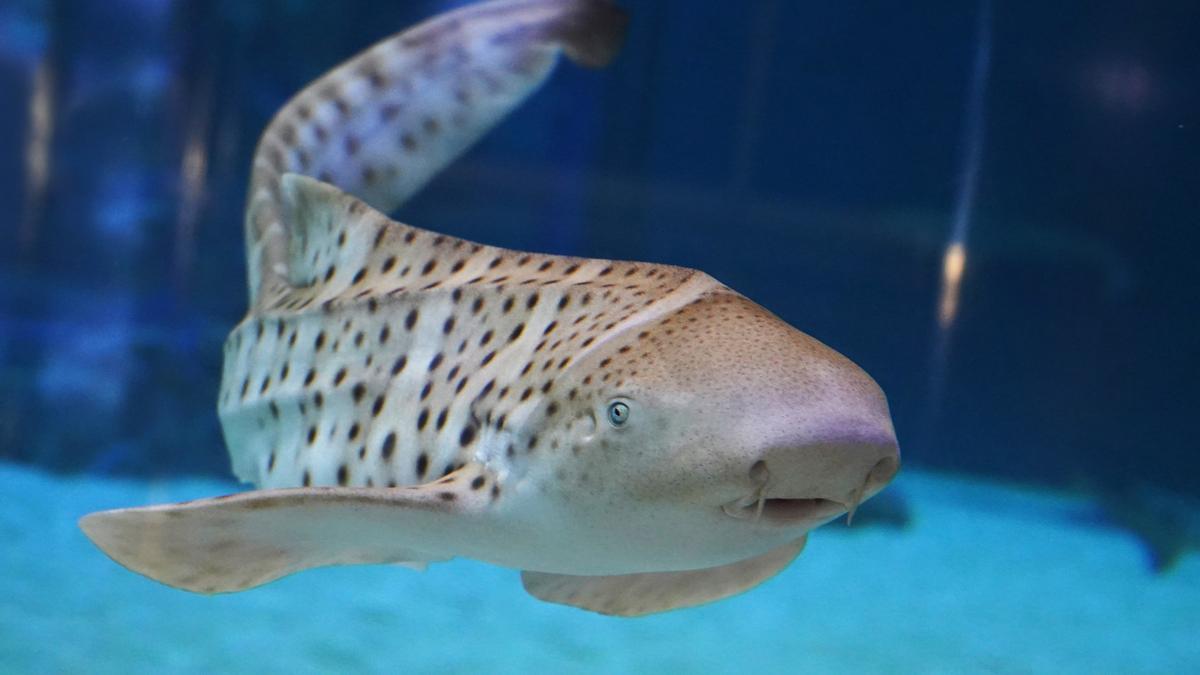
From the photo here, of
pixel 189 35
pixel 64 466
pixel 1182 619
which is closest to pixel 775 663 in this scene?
pixel 1182 619

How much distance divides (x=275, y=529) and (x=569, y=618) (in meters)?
2.99

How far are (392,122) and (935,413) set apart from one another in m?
→ 5.42

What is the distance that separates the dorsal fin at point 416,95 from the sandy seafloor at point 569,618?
1.62 metres

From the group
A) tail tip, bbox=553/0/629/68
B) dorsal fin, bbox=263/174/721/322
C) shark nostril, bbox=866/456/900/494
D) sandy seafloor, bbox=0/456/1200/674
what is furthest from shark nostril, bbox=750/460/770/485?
sandy seafloor, bbox=0/456/1200/674

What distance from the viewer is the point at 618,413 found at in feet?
4.10

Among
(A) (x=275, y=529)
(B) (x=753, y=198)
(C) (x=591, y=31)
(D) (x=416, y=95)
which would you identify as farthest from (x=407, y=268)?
(B) (x=753, y=198)

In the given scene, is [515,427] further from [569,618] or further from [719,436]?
[569,618]

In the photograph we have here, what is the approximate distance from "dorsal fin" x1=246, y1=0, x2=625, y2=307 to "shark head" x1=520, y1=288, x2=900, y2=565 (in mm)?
1469

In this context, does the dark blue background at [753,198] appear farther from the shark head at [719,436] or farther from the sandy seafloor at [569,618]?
the shark head at [719,436]

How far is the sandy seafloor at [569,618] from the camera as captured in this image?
3430 millimetres

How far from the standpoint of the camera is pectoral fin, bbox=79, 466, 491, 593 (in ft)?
4.44

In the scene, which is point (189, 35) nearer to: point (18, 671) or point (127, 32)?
point (127, 32)

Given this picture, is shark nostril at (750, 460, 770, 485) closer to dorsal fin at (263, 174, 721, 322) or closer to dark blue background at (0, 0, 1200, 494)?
dorsal fin at (263, 174, 721, 322)

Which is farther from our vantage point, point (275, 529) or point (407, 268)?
point (407, 268)
